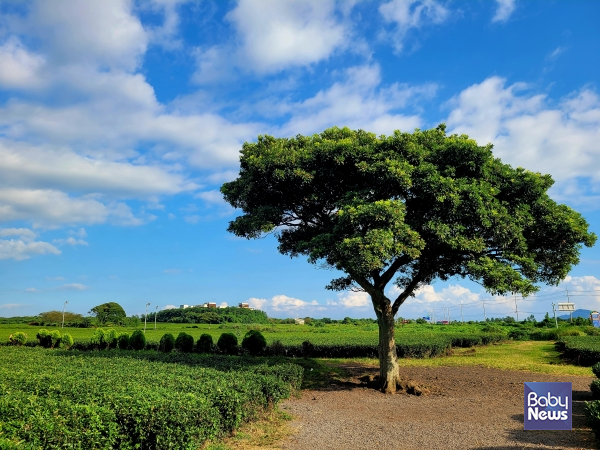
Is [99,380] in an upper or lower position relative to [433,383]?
upper

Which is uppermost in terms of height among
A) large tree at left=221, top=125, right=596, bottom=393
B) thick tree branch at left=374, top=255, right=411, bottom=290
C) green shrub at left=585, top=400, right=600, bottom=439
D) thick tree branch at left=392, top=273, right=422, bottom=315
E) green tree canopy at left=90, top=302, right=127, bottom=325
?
large tree at left=221, top=125, right=596, bottom=393

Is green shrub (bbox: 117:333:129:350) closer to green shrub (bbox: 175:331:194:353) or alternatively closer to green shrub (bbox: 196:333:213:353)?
green shrub (bbox: 175:331:194:353)

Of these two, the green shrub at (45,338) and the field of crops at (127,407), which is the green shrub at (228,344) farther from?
the field of crops at (127,407)

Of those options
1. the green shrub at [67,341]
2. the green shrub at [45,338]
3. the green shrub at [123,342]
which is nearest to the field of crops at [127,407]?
the green shrub at [123,342]

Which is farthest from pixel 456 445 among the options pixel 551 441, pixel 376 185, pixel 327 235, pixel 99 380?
pixel 99 380

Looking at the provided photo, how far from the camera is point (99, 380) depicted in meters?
8.95

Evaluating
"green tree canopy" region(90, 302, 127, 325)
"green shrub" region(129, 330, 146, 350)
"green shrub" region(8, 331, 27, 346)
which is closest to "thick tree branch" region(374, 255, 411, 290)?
"green shrub" region(129, 330, 146, 350)

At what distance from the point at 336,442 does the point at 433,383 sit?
772 centimetres

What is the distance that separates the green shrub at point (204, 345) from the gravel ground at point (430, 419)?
37.2ft

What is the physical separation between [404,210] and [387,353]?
5155mm

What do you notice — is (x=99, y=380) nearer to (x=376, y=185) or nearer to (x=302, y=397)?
(x=302, y=397)

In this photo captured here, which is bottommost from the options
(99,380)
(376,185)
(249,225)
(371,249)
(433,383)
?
(433,383)
